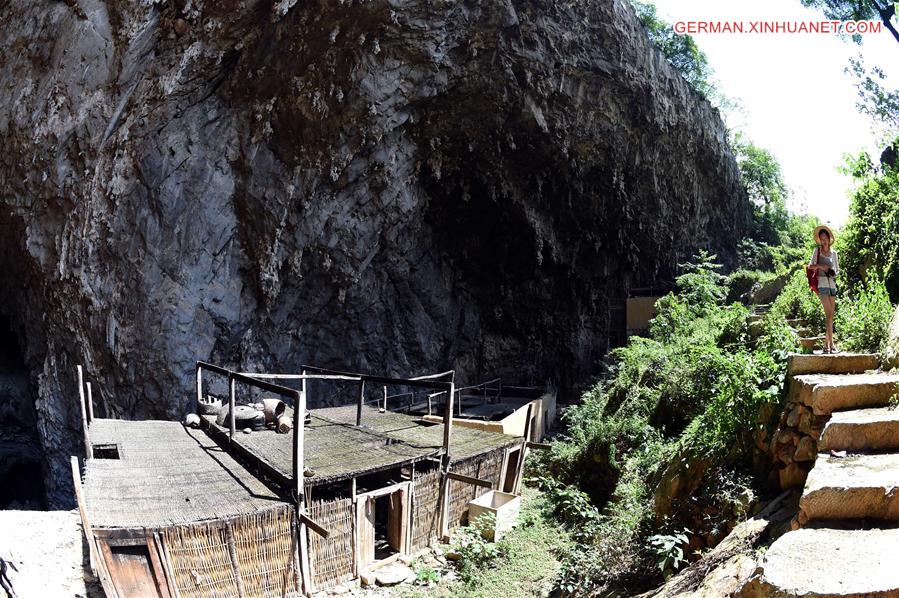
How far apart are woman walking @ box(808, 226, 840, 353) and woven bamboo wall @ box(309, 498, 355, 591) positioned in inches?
203

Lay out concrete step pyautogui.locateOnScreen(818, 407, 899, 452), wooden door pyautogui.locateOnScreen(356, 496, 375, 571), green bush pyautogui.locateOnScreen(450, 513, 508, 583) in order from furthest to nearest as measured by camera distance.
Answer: green bush pyautogui.locateOnScreen(450, 513, 508, 583) < wooden door pyautogui.locateOnScreen(356, 496, 375, 571) < concrete step pyautogui.locateOnScreen(818, 407, 899, 452)

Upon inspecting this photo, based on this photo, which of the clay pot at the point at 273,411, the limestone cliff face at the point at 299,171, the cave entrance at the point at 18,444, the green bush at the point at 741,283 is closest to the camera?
the clay pot at the point at 273,411

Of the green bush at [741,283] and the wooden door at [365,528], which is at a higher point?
the green bush at [741,283]

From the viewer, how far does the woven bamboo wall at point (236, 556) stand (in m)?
4.79

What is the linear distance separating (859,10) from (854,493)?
43.5 feet

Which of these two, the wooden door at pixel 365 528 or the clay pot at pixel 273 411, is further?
the clay pot at pixel 273 411

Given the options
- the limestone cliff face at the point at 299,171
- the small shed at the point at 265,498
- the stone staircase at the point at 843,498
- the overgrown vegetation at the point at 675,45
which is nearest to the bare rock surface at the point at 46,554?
the small shed at the point at 265,498

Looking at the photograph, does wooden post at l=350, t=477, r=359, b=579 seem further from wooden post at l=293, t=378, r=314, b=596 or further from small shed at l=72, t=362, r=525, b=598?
wooden post at l=293, t=378, r=314, b=596

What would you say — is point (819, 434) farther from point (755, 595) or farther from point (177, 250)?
point (177, 250)

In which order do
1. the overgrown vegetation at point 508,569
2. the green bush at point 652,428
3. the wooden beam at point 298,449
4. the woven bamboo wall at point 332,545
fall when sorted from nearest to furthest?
the green bush at point 652,428
the wooden beam at point 298,449
the woven bamboo wall at point 332,545
the overgrown vegetation at point 508,569

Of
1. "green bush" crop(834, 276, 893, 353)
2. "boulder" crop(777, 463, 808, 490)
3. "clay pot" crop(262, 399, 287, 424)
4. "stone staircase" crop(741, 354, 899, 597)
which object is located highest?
"green bush" crop(834, 276, 893, 353)

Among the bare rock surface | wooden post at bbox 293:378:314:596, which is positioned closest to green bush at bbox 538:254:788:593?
wooden post at bbox 293:378:314:596

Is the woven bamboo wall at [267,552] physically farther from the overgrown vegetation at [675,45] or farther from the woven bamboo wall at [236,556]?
the overgrown vegetation at [675,45]

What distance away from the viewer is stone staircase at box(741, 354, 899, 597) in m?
2.24
